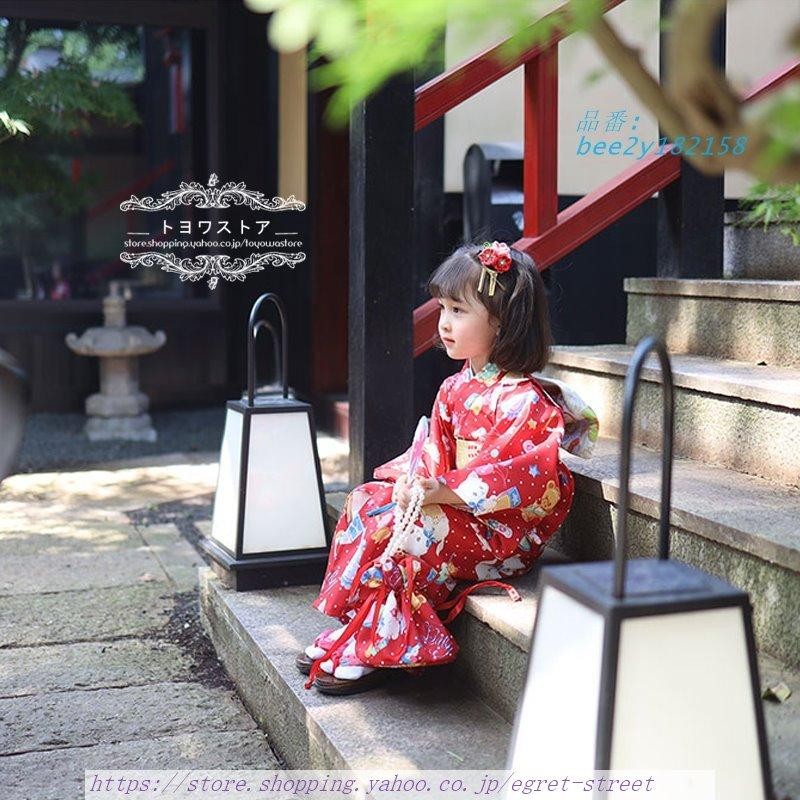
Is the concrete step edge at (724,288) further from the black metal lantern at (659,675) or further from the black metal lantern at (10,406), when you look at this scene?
the black metal lantern at (10,406)

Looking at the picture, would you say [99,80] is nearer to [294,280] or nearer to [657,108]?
[294,280]

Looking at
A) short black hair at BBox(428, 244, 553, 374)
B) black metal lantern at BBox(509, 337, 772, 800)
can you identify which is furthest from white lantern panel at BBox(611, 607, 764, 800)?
short black hair at BBox(428, 244, 553, 374)

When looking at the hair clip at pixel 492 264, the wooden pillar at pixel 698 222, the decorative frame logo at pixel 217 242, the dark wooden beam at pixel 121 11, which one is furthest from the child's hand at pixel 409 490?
the dark wooden beam at pixel 121 11

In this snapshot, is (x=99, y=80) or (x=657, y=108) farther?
(x=99, y=80)

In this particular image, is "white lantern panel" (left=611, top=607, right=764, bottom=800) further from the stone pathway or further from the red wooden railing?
the red wooden railing

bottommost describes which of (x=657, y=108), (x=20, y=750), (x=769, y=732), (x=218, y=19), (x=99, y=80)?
(x=20, y=750)

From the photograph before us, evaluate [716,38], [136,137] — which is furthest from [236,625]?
[136,137]

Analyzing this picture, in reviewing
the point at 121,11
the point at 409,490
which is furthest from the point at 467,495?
the point at 121,11

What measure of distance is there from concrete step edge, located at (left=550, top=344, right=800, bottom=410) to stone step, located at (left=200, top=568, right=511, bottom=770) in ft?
3.03

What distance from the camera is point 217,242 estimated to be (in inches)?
302

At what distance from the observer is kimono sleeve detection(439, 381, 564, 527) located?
2.49 metres

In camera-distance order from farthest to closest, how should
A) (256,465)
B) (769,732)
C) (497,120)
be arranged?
(497,120) → (256,465) → (769,732)

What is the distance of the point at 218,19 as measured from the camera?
26.1ft

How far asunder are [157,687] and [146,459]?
142 inches
